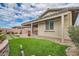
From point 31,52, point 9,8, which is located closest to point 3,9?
point 9,8

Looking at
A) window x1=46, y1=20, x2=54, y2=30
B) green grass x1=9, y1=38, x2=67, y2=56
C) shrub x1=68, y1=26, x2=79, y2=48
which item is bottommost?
green grass x1=9, y1=38, x2=67, y2=56

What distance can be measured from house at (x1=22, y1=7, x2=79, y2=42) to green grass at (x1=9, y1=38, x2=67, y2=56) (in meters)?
0.11

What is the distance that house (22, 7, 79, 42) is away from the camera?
9.10 feet

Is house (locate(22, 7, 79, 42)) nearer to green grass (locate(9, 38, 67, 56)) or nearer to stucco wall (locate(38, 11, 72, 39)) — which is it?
stucco wall (locate(38, 11, 72, 39))

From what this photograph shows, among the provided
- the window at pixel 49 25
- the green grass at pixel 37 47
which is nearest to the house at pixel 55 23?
the window at pixel 49 25

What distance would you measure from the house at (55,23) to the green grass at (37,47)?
4.5 inches

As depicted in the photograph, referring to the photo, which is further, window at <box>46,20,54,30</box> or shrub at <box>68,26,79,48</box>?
window at <box>46,20,54,30</box>

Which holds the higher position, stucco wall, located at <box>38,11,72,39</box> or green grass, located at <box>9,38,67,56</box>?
stucco wall, located at <box>38,11,72,39</box>

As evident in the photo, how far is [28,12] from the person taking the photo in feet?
9.37

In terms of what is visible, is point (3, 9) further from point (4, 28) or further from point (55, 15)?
point (55, 15)

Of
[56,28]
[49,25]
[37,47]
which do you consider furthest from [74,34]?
[37,47]

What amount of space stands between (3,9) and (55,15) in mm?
730

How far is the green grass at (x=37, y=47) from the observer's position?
281cm

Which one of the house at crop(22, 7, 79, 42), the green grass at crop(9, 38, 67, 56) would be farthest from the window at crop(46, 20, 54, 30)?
the green grass at crop(9, 38, 67, 56)
